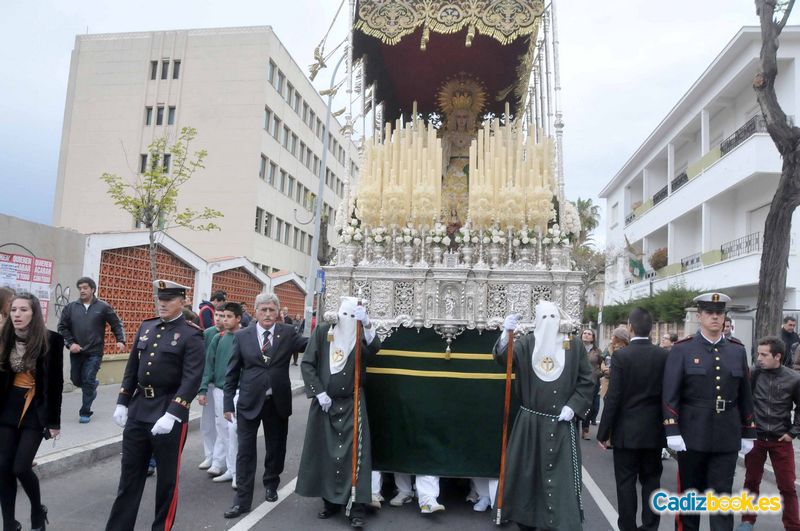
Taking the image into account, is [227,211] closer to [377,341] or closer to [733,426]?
[377,341]

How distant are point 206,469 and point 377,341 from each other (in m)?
2.98

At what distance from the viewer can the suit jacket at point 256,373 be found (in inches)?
220

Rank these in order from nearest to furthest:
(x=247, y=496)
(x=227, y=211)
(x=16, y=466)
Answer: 1. (x=16, y=466)
2. (x=247, y=496)
3. (x=227, y=211)

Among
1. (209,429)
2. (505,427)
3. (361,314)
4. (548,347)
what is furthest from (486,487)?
(209,429)

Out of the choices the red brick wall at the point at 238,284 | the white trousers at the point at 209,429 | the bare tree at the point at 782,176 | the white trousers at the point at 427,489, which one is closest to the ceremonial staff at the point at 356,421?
the white trousers at the point at 427,489

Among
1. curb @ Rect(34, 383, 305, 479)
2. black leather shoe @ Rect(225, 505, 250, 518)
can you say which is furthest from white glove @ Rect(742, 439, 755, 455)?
curb @ Rect(34, 383, 305, 479)

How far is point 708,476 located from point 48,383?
5158 millimetres

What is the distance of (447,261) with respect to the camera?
20.0 ft

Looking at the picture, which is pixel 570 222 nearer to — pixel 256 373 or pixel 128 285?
pixel 256 373

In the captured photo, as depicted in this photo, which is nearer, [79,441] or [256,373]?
[256,373]

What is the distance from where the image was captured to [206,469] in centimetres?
677

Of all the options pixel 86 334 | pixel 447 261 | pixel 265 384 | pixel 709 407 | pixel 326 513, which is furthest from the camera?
pixel 86 334

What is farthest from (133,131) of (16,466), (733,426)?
(733,426)

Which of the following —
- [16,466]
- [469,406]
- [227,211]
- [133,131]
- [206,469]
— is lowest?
[206,469]
